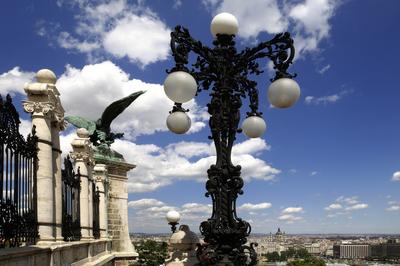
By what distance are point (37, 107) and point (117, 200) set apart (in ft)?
35.7

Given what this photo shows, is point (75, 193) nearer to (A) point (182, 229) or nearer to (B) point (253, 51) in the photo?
(A) point (182, 229)

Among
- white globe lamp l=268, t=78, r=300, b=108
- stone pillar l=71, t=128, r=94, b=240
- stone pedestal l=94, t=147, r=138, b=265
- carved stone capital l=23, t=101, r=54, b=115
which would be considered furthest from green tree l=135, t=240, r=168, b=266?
white globe lamp l=268, t=78, r=300, b=108

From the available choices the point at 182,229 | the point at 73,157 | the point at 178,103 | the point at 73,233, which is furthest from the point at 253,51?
the point at 73,157

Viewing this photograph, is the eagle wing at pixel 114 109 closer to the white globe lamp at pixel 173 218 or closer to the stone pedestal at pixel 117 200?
the stone pedestal at pixel 117 200

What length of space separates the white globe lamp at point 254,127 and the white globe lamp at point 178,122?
89 centimetres

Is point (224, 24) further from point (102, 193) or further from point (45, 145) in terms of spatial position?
point (102, 193)

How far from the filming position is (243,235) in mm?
5305

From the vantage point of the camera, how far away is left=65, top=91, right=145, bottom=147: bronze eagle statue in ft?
63.1

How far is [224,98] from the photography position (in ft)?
18.7

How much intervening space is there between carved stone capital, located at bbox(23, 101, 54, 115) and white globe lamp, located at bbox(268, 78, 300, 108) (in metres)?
4.78

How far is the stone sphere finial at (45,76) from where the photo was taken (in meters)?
9.06

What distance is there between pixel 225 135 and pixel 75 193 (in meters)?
8.17

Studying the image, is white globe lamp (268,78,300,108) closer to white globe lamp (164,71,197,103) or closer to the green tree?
white globe lamp (164,71,197,103)

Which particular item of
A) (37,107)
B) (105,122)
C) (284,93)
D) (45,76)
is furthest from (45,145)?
(105,122)
